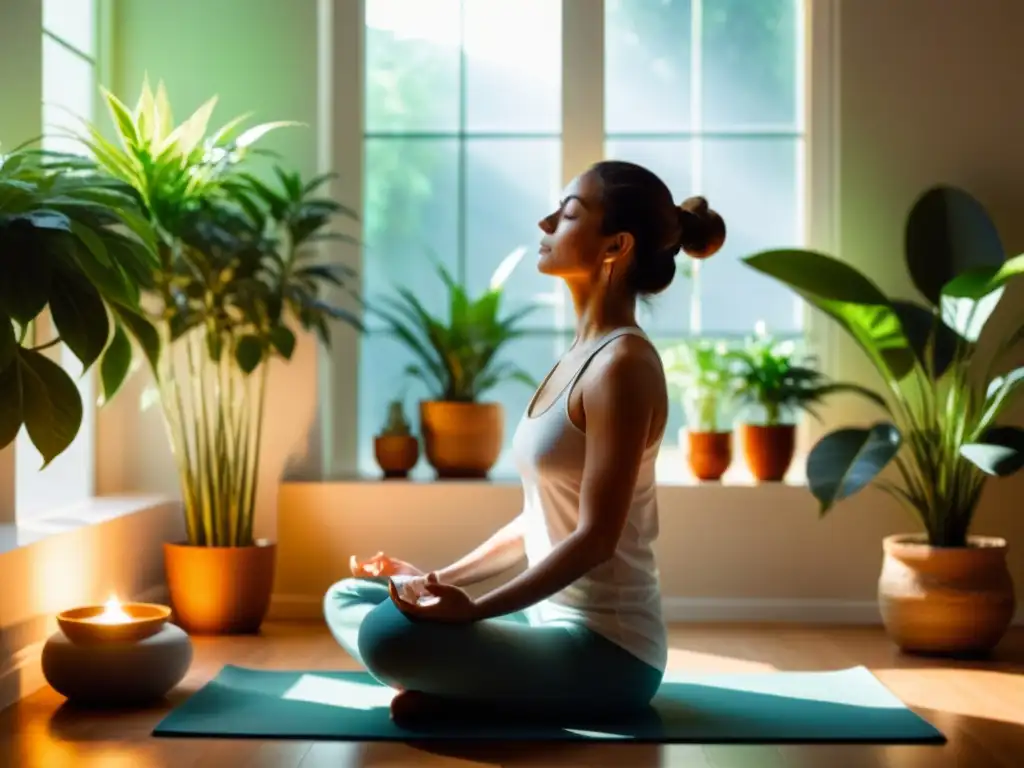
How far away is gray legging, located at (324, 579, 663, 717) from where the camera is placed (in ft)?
8.55

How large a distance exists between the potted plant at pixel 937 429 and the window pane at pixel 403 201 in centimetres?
124

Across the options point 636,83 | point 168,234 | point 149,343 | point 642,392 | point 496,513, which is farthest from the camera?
point 636,83

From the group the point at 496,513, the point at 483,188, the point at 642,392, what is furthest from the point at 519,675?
the point at 483,188

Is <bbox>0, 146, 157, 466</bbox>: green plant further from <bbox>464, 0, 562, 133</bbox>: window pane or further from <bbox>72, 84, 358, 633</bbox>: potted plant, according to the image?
<bbox>464, 0, 562, 133</bbox>: window pane

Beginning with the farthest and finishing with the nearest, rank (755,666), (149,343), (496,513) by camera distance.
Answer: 1. (496,513)
2. (755,666)
3. (149,343)

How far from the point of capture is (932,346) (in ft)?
12.8

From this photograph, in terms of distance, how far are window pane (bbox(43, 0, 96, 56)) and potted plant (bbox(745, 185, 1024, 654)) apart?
2.13 meters

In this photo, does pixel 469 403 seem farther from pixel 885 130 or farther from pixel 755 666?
pixel 885 130

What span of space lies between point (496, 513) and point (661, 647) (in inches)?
64.1

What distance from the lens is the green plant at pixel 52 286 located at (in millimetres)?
2475

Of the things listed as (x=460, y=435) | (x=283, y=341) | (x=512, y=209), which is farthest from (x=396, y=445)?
(x=512, y=209)

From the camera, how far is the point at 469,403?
173 inches

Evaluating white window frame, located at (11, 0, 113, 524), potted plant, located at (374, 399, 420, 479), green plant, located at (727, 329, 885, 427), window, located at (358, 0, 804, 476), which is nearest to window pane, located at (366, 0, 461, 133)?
window, located at (358, 0, 804, 476)

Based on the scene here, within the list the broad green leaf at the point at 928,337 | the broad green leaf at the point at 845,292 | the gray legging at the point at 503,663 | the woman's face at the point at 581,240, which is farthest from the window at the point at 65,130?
the broad green leaf at the point at 928,337
